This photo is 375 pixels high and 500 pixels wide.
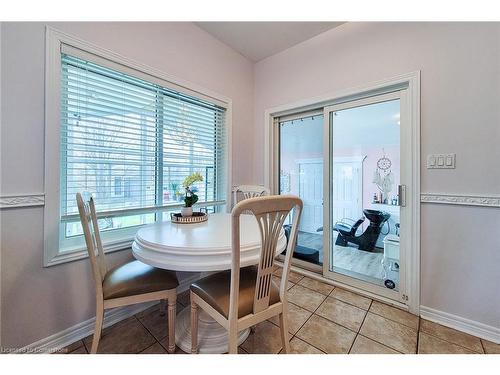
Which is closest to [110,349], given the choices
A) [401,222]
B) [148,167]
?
[148,167]

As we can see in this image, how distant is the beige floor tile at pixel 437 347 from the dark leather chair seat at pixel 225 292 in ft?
3.59

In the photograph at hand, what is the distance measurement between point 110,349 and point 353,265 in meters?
2.21

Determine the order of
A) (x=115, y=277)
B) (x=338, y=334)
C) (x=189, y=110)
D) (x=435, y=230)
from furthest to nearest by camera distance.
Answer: (x=189, y=110) → (x=435, y=230) → (x=338, y=334) → (x=115, y=277)

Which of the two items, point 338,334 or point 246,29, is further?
point 246,29

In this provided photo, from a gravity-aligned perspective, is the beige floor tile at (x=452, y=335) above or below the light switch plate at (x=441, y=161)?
below

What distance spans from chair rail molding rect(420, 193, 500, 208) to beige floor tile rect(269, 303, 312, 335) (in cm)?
134

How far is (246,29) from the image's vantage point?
2.20 m

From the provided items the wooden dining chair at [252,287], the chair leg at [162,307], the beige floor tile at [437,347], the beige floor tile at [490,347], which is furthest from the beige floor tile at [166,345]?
the beige floor tile at [490,347]

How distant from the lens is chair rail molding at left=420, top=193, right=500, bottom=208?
144 centimetres

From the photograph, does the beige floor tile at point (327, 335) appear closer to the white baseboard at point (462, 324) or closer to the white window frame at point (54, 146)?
the white baseboard at point (462, 324)

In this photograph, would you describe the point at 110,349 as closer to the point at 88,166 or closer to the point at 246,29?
the point at 88,166

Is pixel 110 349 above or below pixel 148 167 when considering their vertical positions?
below

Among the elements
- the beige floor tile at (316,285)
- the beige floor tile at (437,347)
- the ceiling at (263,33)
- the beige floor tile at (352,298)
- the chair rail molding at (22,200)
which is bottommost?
the beige floor tile at (437,347)

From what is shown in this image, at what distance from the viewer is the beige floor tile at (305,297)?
72.2 inches
